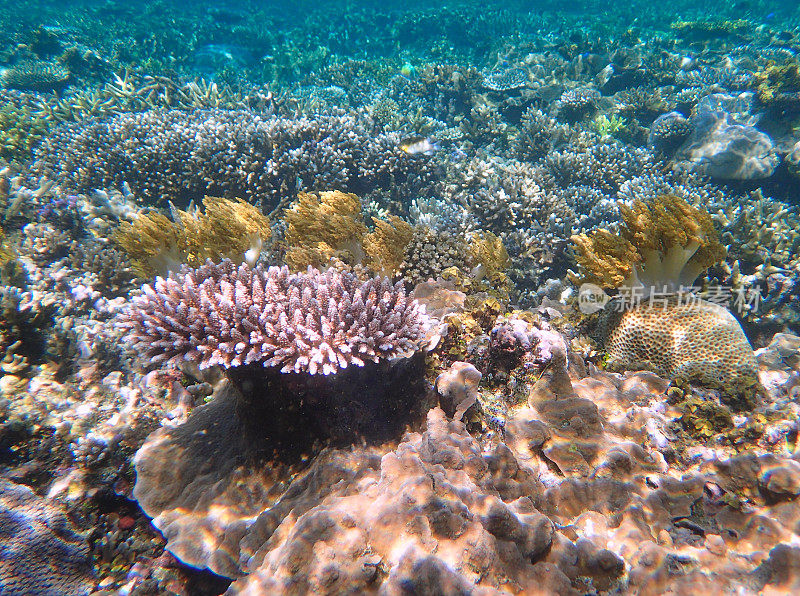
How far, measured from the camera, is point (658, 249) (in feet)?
11.5

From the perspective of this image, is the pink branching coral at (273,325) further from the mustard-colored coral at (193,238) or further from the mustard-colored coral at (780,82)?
the mustard-colored coral at (780,82)

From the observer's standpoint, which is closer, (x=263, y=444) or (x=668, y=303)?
(x=263, y=444)

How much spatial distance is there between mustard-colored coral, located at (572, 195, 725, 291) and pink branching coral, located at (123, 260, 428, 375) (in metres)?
2.02

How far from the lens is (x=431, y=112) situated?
39.2 ft

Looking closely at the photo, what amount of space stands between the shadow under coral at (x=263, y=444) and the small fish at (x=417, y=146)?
5745mm

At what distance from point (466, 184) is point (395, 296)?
554 cm

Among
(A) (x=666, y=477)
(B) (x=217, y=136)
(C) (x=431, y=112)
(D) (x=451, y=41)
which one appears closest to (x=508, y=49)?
(D) (x=451, y=41)

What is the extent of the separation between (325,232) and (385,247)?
2.16ft

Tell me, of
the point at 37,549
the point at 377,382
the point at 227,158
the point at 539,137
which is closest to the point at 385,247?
the point at 377,382

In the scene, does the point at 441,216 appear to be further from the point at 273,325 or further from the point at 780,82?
the point at 780,82

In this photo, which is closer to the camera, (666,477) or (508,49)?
(666,477)

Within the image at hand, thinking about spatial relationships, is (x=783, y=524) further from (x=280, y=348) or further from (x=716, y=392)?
(x=280, y=348)

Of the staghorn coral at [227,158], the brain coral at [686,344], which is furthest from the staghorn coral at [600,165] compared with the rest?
the brain coral at [686,344]

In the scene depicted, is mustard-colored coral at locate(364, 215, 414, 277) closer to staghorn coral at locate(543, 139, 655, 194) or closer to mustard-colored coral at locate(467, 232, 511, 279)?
mustard-colored coral at locate(467, 232, 511, 279)
